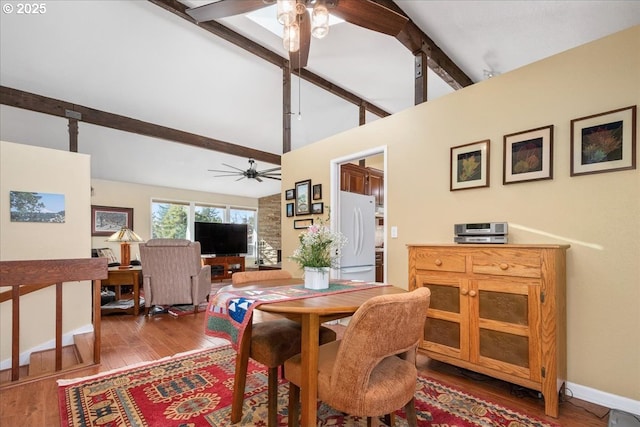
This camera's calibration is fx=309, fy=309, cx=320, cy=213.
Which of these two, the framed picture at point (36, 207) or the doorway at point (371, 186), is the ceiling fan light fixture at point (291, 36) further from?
the framed picture at point (36, 207)

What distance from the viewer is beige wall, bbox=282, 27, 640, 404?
1.86m

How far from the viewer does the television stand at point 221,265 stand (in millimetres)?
7863

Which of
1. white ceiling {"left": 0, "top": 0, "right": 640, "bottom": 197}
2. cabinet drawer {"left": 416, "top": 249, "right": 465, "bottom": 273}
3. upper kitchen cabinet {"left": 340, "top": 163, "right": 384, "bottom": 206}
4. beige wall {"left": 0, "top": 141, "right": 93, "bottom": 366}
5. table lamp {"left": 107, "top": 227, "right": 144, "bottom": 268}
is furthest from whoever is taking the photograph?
table lamp {"left": 107, "top": 227, "right": 144, "bottom": 268}

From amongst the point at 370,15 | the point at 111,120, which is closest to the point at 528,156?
the point at 370,15

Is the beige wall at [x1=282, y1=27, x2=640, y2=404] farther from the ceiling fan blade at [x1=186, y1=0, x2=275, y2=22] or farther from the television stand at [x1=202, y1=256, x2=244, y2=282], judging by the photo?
the television stand at [x1=202, y1=256, x2=244, y2=282]

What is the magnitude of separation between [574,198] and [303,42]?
240cm

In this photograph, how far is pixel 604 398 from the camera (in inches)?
75.1

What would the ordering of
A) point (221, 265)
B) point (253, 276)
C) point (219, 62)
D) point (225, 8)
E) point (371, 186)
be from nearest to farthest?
point (253, 276), point (225, 8), point (219, 62), point (371, 186), point (221, 265)

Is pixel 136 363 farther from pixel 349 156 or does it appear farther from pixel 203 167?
pixel 203 167

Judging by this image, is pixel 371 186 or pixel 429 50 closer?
pixel 429 50

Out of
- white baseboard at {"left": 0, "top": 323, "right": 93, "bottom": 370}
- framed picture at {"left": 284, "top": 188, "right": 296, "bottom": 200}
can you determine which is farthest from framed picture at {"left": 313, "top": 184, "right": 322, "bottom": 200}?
white baseboard at {"left": 0, "top": 323, "right": 93, "bottom": 370}

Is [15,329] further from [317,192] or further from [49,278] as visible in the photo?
[317,192]

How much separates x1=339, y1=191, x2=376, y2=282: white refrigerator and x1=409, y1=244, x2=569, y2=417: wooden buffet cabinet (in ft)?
5.24

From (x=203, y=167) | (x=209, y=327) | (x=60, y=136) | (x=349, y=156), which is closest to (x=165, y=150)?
(x=203, y=167)
